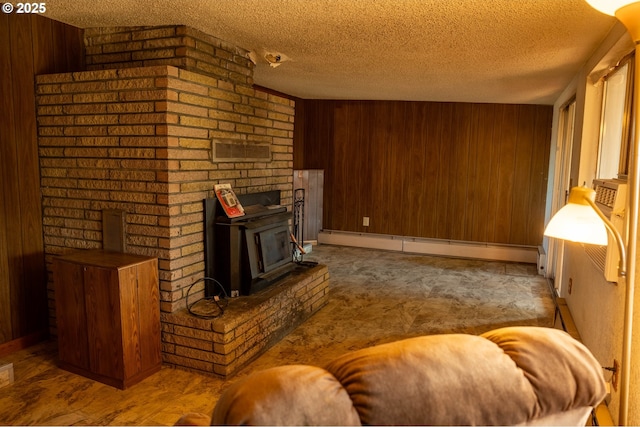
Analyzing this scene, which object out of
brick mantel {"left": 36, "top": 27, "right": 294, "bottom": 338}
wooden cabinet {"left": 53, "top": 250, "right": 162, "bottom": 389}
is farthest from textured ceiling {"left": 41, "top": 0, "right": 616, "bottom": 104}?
wooden cabinet {"left": 53, "top": 250, "right": 162, "bottom": 389}

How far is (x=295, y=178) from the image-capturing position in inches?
254

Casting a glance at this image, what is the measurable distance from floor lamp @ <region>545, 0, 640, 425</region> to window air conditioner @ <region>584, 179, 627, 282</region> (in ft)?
2.51

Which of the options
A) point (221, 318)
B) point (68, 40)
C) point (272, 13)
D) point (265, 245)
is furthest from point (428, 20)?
point (68, 40)

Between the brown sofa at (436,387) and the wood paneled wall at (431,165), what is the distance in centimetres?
556

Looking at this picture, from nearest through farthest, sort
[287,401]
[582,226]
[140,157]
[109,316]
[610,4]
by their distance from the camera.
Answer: [287,401]
[610,4]
[582,226]
[109,316]
[140,157]

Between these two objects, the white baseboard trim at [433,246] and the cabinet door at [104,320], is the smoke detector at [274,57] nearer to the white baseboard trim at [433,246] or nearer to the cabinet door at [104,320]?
the cabinet door at [104,320]

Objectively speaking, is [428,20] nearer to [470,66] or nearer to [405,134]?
[470,66]

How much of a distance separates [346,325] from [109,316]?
1.85 meters

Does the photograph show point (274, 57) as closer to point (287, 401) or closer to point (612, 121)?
point (612, 121)

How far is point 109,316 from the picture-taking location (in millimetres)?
2537

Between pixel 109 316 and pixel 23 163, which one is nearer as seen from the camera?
pixel 109 316

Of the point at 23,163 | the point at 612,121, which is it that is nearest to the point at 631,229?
the point at 612,121

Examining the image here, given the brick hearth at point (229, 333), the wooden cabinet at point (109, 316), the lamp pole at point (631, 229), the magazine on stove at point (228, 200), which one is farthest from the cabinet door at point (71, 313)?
the lamp pole at point (631, 229)

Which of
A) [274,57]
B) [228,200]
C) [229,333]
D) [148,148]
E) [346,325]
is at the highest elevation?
[274,57]
